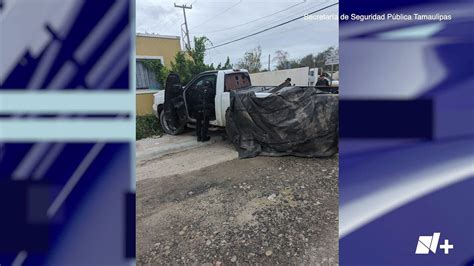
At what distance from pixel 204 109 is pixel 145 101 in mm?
2264

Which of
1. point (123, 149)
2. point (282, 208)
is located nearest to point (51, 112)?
point (123, 149)

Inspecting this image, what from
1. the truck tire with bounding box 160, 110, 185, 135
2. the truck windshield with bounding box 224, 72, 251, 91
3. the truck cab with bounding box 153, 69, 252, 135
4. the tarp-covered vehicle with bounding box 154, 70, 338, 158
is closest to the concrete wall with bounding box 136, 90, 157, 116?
the truck tire with bounding box 160, 110, 185, 135

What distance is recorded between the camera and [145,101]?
796 cm

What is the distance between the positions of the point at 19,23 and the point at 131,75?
2.21 feet

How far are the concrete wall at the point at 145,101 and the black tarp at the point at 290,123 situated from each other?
3124mm

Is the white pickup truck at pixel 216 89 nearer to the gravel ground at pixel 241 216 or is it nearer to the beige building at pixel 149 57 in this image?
the beige building at pixel 149 57

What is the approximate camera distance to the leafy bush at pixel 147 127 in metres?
7.48

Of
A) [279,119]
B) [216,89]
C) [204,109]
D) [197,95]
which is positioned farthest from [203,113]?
[279,119]

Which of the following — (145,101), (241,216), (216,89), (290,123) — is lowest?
(241,216)

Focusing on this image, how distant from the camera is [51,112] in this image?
67.0 inches

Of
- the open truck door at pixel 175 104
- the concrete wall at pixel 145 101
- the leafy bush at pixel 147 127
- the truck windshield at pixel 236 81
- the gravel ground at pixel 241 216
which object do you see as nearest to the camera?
the gravel ground at pixel 241 216
